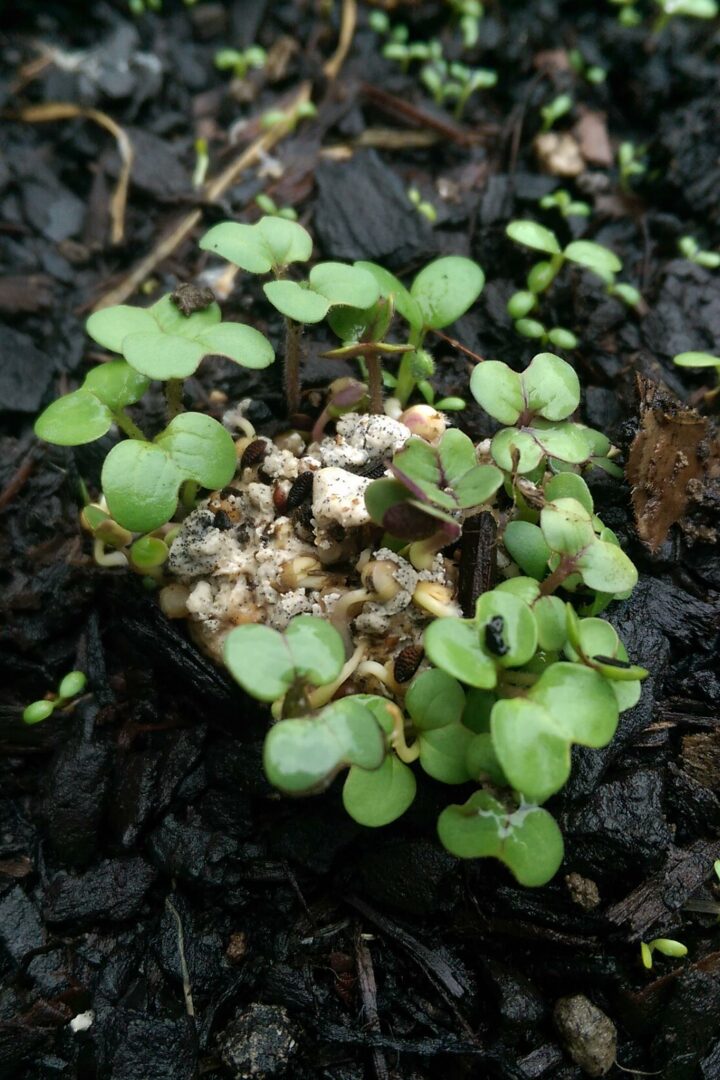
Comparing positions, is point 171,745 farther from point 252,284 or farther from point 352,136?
point 352,136

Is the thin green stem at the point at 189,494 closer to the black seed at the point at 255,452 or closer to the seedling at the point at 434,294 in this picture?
the black seed at the point at 255,452

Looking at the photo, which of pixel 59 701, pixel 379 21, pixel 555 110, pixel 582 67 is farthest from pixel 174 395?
pixel 582 67

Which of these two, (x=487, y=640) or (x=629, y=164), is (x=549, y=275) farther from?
(x=487, y=640)

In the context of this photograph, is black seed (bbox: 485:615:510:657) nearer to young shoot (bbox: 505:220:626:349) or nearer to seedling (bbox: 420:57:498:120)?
young shoot (bbox: 505:220:626:349)

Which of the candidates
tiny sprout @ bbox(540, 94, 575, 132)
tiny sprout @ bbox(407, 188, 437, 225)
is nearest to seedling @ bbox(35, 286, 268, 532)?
tiny sprout @ bbox(407, 188, 437, 225)

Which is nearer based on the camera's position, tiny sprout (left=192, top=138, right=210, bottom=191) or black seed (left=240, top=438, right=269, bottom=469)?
black seed (left=240, top=438, right=269, bottom=469)

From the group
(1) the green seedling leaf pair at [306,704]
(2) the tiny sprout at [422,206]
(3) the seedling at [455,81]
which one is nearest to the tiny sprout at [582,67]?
(3) the seedling at [455,81]

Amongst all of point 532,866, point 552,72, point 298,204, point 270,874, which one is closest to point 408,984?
point 270,874

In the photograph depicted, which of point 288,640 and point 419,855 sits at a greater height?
point 288,640
